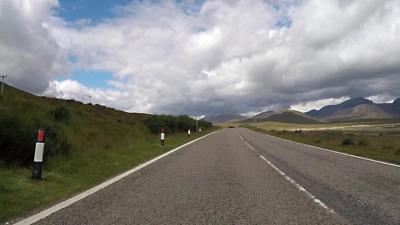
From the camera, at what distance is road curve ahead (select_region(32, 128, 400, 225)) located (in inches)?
228

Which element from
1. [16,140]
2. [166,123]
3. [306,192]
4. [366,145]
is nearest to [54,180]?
[16,140]

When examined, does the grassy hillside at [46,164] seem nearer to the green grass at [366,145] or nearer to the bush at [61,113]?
the bush at [61,113]

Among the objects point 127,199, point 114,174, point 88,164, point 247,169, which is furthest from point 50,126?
point 127,199

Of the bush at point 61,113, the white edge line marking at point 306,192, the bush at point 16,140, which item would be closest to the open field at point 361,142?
the white edge line marking at point 306,192

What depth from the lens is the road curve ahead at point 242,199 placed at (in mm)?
5801

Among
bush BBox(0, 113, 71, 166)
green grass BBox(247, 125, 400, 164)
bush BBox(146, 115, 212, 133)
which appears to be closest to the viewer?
bush BBox(0, 113, 71, 166)

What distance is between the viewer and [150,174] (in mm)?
10906

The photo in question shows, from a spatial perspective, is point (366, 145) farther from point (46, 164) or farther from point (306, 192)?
point (46, 164)

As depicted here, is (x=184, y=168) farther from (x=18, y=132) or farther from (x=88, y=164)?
(x=18, y=132)

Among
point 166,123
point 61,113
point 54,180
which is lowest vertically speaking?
point 54,180

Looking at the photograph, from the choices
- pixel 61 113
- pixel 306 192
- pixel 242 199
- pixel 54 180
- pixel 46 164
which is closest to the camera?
pixel 242 199

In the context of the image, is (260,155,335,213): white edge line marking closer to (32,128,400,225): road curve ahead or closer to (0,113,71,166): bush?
(32,128,400,225): road curve ahead

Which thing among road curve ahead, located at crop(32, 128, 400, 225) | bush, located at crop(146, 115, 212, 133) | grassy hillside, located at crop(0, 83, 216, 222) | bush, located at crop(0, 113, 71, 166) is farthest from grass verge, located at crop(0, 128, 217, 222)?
bush, located at crop(146, 115, 212, 133)

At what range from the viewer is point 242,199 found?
7.32 m
